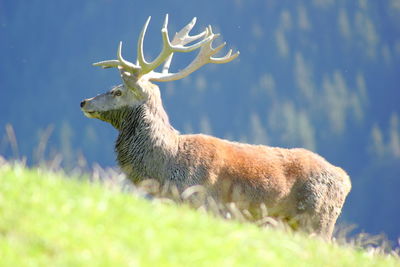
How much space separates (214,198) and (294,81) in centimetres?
9025

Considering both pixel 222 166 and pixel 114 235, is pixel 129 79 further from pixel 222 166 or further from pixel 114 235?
pixel 114 235

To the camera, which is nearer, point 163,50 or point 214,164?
point 214,164

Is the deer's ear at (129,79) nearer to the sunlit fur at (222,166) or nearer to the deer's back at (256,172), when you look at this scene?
the sunlit fur at (222,166)

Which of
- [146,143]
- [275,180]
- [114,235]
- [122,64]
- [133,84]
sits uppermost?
[122,64]

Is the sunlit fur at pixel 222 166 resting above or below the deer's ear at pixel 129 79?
below

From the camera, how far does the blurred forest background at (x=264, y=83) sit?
278 feet

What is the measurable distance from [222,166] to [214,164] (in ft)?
0.38

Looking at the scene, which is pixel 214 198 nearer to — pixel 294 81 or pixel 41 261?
pixel 41 261

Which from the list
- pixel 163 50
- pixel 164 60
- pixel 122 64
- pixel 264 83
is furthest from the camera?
pixel 264 83

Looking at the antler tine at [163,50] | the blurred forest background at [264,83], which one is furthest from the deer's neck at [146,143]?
the blurred forest background at [264,83]

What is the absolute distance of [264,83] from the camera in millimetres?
99438

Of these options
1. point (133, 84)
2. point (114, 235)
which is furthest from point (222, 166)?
point (114, 235)

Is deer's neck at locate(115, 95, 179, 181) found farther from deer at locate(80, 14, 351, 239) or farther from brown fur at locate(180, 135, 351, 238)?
brown fur at locate(180, 135, 351, 238)

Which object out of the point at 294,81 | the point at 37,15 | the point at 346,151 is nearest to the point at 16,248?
the point at 346,151
